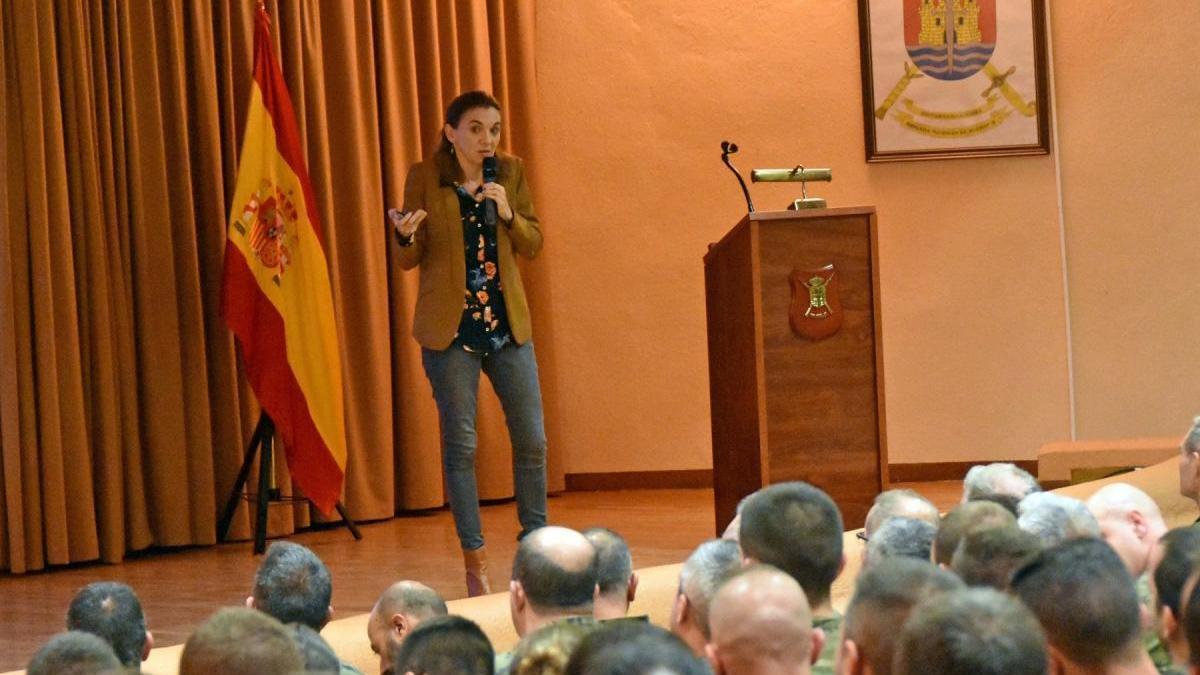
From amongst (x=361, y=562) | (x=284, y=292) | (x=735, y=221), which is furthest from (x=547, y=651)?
(x=735, y=221)

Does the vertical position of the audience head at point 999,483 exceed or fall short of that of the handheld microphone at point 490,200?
it falls short

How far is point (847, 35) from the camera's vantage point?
6840 mm

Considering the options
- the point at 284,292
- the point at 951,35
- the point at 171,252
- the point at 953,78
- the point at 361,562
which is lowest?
the point at 361,562

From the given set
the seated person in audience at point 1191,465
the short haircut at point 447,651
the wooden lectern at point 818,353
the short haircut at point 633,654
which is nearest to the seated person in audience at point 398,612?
the short haircut at point 447,651

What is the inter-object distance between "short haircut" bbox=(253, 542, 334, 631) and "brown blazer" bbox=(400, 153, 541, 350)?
1747 mm

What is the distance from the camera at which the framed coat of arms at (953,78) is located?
265 inches

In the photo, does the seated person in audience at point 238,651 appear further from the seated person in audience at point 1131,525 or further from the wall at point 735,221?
the wall at point 735,221

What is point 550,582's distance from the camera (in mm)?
2178

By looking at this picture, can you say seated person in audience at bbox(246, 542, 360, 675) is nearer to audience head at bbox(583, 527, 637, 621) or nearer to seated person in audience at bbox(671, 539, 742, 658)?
audience head at bbox(583, 527, 637, 621)

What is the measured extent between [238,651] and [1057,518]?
1.42m

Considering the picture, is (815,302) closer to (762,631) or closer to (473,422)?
(473,422)

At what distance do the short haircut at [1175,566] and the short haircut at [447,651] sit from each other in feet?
2.87

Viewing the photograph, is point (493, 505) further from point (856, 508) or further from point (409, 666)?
point (409, 666)

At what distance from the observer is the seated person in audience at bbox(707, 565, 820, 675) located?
5.68ft
